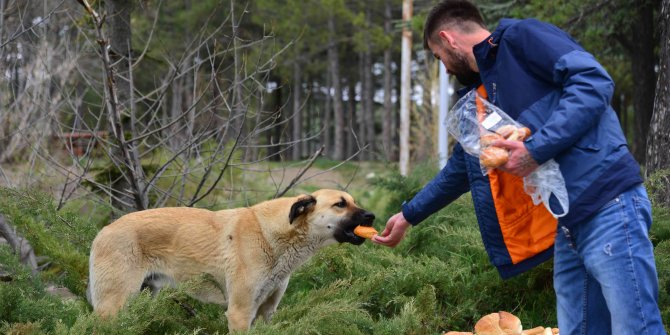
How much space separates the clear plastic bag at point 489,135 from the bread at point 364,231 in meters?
1.35

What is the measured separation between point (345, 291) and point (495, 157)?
218 centimetres

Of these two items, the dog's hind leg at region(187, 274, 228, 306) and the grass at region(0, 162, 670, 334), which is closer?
the grass at region(0, 162, 670, 334)

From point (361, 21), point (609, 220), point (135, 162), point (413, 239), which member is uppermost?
point (609, 220)

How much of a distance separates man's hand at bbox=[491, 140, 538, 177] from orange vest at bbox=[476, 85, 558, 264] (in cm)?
46

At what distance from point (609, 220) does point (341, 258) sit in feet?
10.0

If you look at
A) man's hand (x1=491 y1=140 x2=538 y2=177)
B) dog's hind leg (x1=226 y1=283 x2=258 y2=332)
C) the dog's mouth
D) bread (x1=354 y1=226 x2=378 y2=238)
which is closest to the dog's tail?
dog's hind leg (x1=226 y1=283 x2=258 y2=332)

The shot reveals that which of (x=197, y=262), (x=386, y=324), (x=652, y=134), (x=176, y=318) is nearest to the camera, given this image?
(x=386, y=324)

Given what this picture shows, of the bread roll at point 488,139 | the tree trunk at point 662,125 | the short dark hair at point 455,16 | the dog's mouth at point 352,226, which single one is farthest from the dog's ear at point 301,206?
the tree trunk at point 662,125

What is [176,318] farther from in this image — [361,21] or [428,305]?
[361,21]

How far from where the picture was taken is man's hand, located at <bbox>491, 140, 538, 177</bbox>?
2.81 m

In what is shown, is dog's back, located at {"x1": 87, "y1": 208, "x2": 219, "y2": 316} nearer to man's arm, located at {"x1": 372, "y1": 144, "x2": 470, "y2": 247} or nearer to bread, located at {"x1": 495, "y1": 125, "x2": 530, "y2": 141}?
man's arm, located at {"x1": 372, "y1": 144, "x2": 470, "y2": 247}

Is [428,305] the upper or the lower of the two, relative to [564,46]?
lower

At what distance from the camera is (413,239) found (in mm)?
6527

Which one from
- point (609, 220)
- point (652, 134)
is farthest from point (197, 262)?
point (652, 134)
